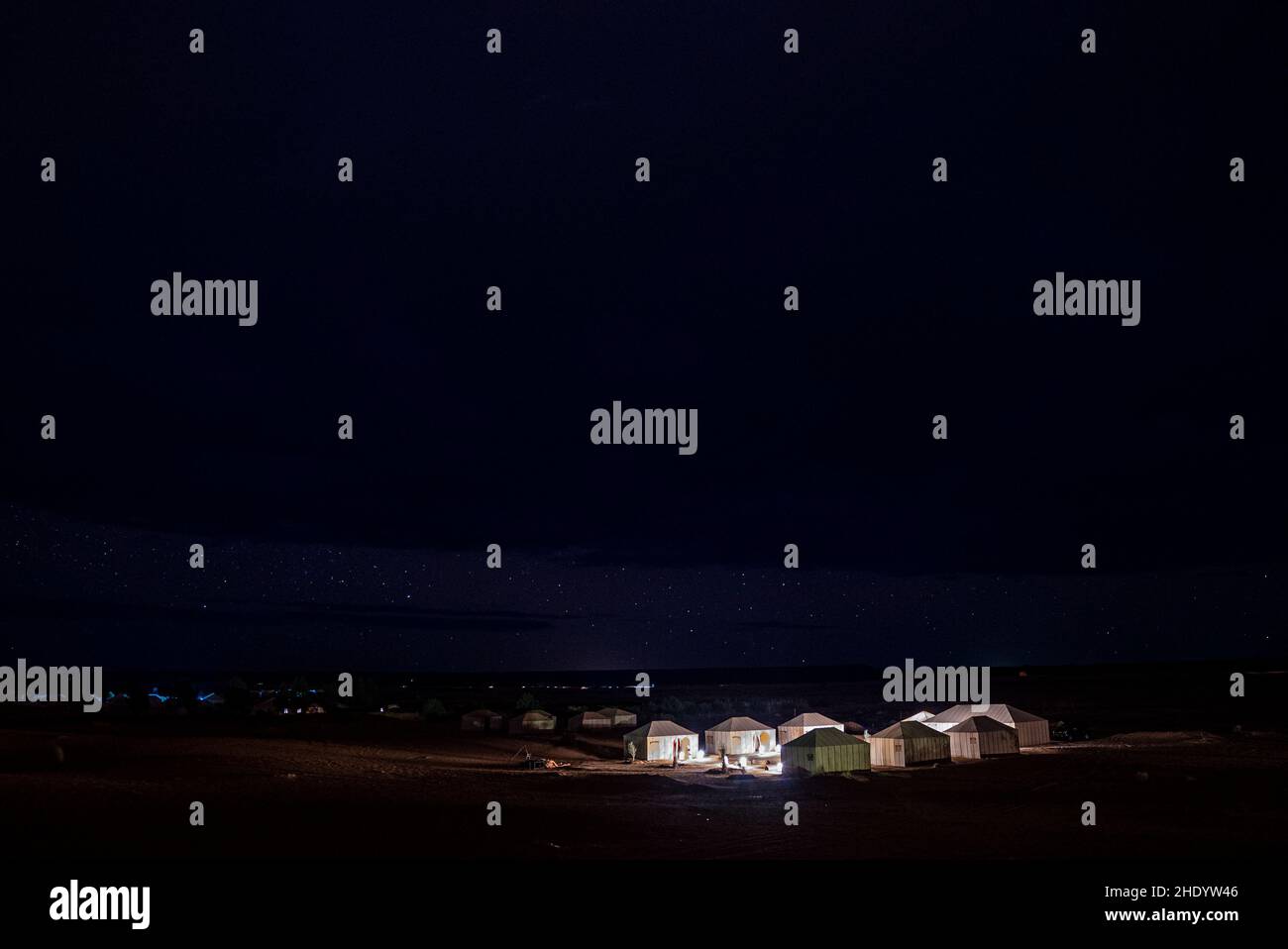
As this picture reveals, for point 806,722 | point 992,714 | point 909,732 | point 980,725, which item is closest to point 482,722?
point 806,722

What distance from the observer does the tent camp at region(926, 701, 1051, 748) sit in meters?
38.5

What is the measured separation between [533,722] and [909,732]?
25.4 metres

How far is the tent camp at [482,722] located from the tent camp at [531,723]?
974 mm

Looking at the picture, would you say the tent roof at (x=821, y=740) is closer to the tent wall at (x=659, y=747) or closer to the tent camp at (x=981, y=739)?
the tent camp at (x=981, y=739)

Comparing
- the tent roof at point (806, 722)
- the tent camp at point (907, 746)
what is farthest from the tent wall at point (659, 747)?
the tent camp at point (907, 746)

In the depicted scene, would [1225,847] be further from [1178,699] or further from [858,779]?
[1178,699]

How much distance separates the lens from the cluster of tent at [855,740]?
31781 millimetres

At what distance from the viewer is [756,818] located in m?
21.6

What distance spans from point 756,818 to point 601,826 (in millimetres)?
4049

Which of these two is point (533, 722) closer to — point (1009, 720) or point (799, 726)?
point (799, 726)

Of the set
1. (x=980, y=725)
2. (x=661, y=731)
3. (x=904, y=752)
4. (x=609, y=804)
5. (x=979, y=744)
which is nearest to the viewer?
(x=609, y=804)

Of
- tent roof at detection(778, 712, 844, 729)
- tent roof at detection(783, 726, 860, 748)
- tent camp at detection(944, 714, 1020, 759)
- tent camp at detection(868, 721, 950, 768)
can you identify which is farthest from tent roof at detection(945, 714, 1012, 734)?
tent roof at detection(783, 726, 860, 748)

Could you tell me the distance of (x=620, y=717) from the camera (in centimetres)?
5531
